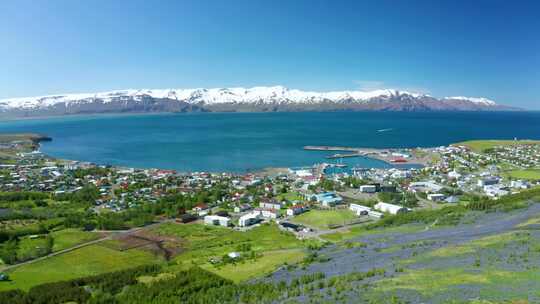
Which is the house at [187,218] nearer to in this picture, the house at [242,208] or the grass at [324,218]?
the house at [242,208]

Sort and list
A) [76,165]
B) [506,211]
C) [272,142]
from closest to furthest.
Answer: [506,211] → [76,165] → [272,142]

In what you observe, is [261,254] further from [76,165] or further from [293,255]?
[76,165]

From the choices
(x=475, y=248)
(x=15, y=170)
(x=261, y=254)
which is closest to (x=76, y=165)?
(x=15, y=170)

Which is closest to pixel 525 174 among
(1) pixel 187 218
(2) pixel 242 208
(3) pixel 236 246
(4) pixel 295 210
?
(4) pixel 295 210

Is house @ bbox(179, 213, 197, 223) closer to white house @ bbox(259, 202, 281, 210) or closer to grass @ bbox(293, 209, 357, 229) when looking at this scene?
white house @ bbox(259, 202, 281, 210)

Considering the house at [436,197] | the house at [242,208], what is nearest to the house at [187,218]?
the house at [242,208]

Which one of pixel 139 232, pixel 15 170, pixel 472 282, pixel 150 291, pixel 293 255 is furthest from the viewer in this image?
pixel 15 170
